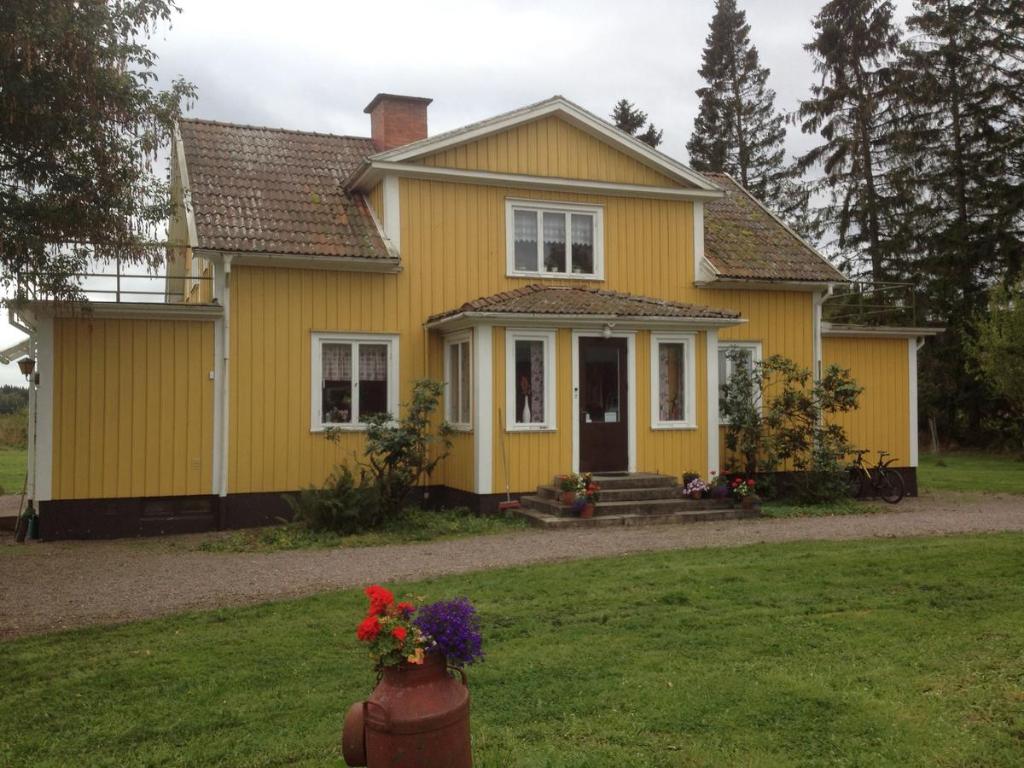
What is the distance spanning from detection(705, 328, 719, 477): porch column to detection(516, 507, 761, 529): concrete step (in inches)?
53.6

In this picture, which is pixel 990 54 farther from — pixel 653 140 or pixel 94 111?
pixel 94 111

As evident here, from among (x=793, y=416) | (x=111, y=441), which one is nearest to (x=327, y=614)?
(x=111, y=441)

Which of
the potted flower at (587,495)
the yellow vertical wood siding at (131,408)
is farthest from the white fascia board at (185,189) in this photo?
the potted flower at (587,495)

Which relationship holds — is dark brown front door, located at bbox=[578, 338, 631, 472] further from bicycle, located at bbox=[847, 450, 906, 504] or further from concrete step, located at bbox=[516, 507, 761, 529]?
bicycle, located at bbox=[847, 450, 906, 504]

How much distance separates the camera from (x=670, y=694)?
5.91m

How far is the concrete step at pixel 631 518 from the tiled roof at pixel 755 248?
15.6 ft

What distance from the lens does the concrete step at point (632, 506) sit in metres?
14.1

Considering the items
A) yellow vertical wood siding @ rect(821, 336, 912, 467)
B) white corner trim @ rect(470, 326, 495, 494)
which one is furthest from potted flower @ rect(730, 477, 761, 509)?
yellow vertical wood siding @ rect(821, 336, 912, 467)

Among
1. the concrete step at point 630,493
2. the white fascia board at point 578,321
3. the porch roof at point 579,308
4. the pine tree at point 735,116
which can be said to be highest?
the pine tree at point 735,116

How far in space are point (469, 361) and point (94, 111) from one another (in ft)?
22.7

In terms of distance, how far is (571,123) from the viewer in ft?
55.7

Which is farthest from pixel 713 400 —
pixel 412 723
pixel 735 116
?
pixel 735 116

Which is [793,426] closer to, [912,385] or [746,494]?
[746,494]

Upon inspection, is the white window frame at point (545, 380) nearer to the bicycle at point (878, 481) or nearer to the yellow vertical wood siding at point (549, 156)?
the yellow vertical wood siding at point (549, 156)
